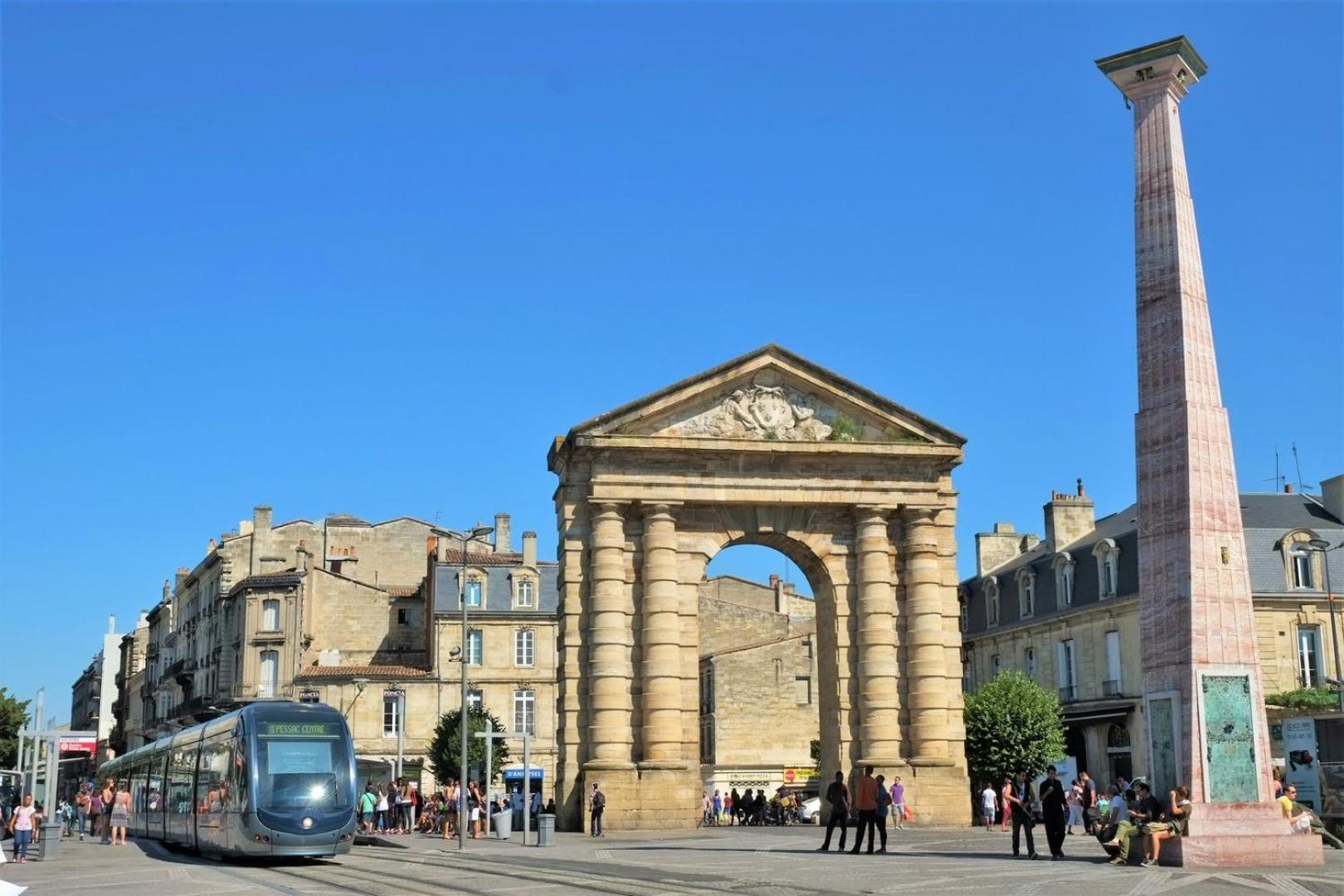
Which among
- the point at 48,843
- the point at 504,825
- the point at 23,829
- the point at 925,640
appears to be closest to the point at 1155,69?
the point at 925,640

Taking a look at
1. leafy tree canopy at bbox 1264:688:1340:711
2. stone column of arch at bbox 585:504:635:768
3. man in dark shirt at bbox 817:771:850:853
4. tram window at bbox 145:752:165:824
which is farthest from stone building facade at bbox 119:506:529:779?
man in dark shirt at bbox 817:771:850:853

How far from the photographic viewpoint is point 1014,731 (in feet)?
164

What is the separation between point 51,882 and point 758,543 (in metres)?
20.6

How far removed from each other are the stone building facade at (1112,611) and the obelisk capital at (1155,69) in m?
25.7

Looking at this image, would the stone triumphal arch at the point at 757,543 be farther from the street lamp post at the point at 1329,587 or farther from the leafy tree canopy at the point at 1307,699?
the street lamp post at the point at 1329,587

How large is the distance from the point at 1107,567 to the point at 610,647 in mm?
24366

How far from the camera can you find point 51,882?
22.8 meters

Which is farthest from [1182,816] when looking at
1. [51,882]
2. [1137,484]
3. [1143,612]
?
[51,882]

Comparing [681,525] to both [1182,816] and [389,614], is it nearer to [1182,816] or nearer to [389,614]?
[1182,816]

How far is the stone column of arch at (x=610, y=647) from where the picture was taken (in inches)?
1431

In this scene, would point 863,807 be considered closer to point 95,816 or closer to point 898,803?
point 898,803

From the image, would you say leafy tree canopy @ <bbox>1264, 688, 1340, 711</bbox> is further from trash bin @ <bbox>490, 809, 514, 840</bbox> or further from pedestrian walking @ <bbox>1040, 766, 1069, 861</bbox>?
pedestrian walking @ <bbox>1040, 766, 1069, 861</bbox>

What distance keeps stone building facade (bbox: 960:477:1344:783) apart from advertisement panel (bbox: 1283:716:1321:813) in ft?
43.1

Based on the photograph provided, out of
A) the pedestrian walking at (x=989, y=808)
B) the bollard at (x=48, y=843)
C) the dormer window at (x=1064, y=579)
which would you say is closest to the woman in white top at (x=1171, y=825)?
the pedestrian walking at (x=989, y=808)
